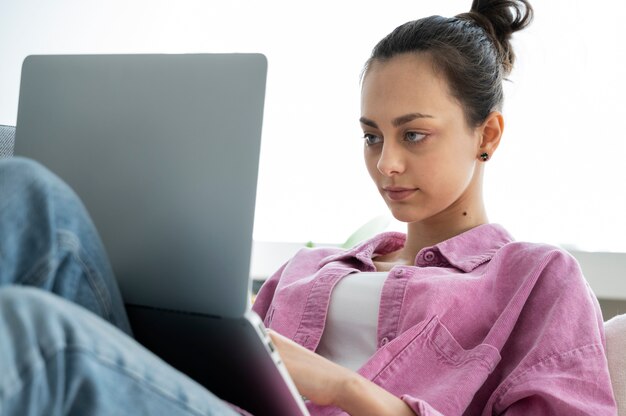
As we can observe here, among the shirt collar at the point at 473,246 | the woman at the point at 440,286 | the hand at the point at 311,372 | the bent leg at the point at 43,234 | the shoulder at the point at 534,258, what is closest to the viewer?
the bent leg at the point at 43,234

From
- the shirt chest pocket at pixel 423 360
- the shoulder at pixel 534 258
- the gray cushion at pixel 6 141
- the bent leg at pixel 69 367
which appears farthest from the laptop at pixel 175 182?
the gray cushion at pixel 6 141

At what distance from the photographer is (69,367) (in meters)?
0.59

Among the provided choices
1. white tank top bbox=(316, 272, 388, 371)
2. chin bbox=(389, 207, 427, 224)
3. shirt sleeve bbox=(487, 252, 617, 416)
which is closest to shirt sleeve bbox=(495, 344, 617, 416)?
shirt sleeve bbox=(487, 252, 617, 416)

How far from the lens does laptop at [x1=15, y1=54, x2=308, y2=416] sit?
2.53ft

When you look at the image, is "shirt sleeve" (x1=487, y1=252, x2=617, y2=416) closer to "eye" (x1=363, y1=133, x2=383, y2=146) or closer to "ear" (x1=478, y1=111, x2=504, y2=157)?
"ear" (x1=478, y1=111, x2=504, y2=157)

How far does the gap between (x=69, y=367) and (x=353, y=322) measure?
79cm

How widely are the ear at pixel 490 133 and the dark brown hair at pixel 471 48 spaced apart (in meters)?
0.01

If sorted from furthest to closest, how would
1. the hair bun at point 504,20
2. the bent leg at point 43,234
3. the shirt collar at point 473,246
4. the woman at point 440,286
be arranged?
the hair bun at point 504,20 → the shirt collar at point 473,246 → the woman at point 440,286 → the bent leg at point 43,234

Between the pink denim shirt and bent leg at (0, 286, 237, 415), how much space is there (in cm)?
47

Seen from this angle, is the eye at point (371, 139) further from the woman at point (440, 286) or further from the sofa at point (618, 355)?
the sofa at point (618, 355)

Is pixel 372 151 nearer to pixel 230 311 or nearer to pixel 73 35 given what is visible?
pixel 230 311

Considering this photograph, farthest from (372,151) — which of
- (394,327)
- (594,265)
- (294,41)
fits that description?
(294,41)

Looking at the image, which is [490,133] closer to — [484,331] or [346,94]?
[484,331]

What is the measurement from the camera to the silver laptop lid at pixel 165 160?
77 cm
